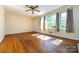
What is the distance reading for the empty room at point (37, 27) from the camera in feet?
4.66

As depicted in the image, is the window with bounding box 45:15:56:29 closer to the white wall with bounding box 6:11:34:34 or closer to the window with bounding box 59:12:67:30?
the window with bounding box 59:12:67:30

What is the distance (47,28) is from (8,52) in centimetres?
80

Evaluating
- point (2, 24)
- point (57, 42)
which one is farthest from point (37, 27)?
point (2, 24)

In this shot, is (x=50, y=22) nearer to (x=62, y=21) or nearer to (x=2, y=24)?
(x=62, y=21)

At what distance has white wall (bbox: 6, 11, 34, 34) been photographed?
1478 millimetres

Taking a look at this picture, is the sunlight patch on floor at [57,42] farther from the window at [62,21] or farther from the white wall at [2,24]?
the white wall at [2,24]

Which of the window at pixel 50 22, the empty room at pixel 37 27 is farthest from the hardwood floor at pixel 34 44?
the window at pixel 50 22

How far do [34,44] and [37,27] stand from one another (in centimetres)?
33

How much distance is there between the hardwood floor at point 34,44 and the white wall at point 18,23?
96 millimetres

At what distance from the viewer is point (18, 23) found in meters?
1.56

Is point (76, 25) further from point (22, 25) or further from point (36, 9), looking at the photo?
point (22, 25)
